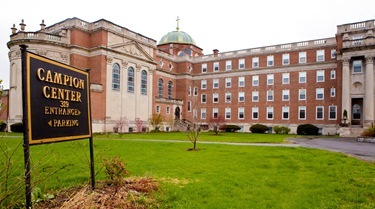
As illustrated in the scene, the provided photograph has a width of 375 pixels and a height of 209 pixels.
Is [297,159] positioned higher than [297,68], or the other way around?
[297,68]

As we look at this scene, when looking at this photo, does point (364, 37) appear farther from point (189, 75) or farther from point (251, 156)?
point (251, 156)

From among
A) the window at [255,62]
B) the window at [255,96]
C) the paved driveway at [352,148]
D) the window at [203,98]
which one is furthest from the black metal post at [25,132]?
the window at [203,98]

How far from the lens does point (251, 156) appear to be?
1296cm

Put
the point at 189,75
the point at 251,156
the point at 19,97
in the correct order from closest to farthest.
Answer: the point at 251,156 < the point at 19,97 < the point at 189,75

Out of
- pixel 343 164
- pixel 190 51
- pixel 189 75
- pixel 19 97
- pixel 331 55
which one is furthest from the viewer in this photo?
A: pixel 190 51

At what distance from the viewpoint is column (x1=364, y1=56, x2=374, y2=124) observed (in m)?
34.8

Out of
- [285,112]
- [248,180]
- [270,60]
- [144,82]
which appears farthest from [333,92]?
[248,180]

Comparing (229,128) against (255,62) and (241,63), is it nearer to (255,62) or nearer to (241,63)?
(241,63)

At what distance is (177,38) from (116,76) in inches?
1028

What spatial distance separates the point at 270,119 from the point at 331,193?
133 feet

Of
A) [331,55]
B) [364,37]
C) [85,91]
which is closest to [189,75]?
[331,55]

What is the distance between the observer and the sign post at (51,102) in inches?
187

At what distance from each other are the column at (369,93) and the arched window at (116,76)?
110 ft

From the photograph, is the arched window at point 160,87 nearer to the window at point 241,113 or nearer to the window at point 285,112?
the window at point 241,113
